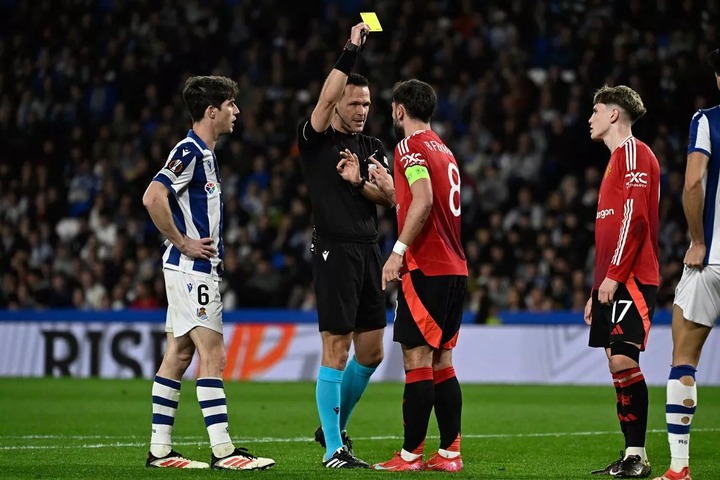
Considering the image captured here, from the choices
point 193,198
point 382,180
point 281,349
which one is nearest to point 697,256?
point 382,180

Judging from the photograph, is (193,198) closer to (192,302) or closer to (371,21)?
(192,302)

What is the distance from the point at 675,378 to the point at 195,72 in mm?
19820

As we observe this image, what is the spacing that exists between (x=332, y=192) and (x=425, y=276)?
3.36ft

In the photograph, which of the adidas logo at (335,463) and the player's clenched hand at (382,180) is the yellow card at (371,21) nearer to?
the player's clenched hand at (382,180)

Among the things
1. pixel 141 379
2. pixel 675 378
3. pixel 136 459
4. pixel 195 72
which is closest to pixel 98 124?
pixel 195 72

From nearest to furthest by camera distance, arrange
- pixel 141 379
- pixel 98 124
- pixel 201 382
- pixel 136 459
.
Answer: pixel 201 382 → pixel 136 459 → pixel 141 379 → pixel 98 124

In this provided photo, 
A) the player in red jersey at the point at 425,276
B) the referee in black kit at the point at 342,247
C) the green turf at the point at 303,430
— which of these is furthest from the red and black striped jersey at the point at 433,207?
the green turf at the point at 303,430

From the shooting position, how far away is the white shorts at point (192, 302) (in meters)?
7.66

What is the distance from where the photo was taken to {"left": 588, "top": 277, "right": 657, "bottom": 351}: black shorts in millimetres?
7570

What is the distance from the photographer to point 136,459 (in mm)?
8219

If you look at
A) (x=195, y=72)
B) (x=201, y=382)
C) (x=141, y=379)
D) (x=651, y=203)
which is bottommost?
(x=141, y=379)

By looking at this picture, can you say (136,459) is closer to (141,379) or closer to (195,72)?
(141,379)

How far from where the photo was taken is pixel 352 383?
337 inches

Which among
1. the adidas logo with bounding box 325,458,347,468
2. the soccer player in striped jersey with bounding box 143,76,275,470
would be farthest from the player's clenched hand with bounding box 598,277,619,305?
the soccer player in striped jersey with bounding box 143,76,275,470
